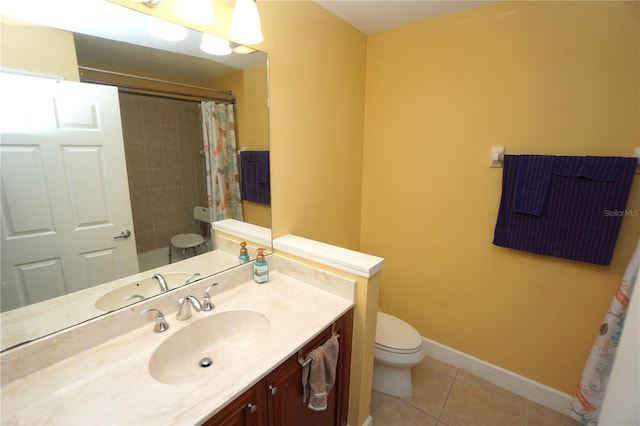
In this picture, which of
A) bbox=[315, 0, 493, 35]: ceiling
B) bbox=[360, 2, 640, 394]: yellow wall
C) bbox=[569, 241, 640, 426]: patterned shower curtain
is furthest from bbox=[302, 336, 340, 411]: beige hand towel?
bbox=[315, 0, 493, 35]: ceiling

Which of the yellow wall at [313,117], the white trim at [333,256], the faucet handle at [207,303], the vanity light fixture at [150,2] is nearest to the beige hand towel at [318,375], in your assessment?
the white trim at [333,256]

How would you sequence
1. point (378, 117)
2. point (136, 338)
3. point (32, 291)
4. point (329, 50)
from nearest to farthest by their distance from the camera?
point (32, 291) < point (136, 338) < point (329, 50) < point (378, 117)

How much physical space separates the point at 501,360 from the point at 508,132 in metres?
1.48

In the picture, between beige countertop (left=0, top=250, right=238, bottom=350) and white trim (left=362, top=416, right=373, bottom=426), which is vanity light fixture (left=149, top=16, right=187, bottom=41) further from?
white trim (left=362, top=416, right=373, bottom=426)

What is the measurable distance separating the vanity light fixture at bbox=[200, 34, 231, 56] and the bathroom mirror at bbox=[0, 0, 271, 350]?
0.07 ft

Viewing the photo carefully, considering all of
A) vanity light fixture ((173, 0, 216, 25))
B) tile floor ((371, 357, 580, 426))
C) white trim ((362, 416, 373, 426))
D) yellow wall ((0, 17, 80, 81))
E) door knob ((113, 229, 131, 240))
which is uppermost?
vanity light fixture ((173, 0, 216, 25))

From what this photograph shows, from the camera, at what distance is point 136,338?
3.26 ft

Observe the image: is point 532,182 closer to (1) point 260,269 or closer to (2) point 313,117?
(2) point 313,117

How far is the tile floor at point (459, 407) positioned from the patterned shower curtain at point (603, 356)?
0.92 ft

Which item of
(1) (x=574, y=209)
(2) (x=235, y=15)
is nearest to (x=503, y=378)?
(1) (x=574, y=209)

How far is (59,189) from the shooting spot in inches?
35.7

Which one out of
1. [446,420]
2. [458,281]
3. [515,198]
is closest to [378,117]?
[515,198]

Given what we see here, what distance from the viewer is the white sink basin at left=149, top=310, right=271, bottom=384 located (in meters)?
0.96

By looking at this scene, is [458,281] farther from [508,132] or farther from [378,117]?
[378,117]
